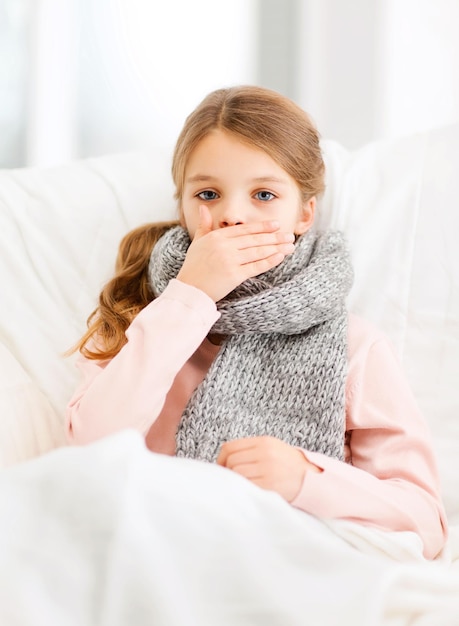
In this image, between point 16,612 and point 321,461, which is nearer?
point 16,612

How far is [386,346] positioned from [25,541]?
1.99ft

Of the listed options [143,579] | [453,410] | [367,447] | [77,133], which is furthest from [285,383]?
[77,133]

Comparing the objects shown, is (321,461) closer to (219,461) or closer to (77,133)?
(219,461)

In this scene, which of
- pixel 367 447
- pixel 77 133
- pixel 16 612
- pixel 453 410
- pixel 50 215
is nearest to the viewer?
pixel 16 612

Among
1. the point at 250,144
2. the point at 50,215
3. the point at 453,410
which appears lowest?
the point at 453,410

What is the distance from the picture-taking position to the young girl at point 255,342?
1056 millimetres

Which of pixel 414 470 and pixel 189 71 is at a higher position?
pixel 189 71

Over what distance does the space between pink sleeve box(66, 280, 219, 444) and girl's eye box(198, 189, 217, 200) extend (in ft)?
0.46

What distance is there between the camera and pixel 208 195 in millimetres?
1167

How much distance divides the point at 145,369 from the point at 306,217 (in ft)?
1.16

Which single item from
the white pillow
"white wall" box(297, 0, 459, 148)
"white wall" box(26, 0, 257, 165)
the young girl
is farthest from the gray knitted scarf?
"white wall" box(26, 0, 257, 165)

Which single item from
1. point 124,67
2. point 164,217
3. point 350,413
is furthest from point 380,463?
point 124,67

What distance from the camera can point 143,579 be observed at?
701 mm

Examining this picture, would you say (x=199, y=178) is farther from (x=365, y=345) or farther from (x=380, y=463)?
(x=380, y=463)
